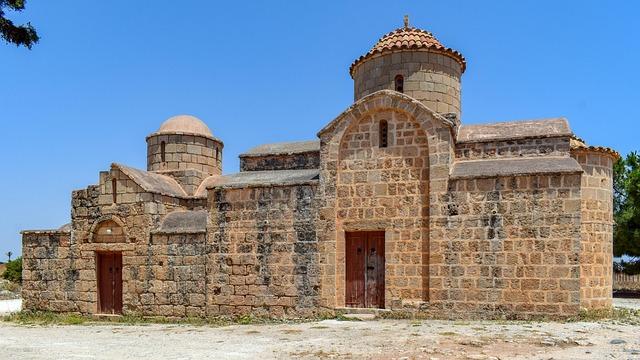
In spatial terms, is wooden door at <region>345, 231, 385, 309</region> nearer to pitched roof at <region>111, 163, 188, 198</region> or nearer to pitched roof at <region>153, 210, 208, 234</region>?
pitched roof at <region>153, 210, 208, 234</region>

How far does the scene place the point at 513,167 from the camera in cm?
1215

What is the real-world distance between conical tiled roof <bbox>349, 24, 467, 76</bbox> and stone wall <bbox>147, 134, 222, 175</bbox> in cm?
551

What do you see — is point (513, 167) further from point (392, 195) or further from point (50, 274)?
point (50, 274)

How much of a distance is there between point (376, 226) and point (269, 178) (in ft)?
10.5

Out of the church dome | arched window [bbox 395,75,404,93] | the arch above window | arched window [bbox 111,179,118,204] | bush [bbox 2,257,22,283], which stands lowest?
bush [bbox 2,257,22,283]

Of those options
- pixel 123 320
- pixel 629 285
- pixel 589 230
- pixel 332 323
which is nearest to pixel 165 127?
pixel 123 320

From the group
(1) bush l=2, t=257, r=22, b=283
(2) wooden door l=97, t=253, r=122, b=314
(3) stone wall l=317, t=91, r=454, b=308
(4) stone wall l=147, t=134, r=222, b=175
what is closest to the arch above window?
(2) wooden door l=97, t=253, r=122, b=314

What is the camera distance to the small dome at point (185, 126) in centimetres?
1788

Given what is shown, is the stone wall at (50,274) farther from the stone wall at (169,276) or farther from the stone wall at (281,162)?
the stone wall at (281,162)

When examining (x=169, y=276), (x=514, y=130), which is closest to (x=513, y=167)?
(x=514, y=130)

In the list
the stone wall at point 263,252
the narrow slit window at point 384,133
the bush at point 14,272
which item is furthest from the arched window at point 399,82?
the bush at point 14,272

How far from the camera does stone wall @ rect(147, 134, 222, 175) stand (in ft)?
58.0

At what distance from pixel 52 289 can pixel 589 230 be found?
13245 mm

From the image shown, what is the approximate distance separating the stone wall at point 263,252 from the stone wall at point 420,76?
4014 mm
